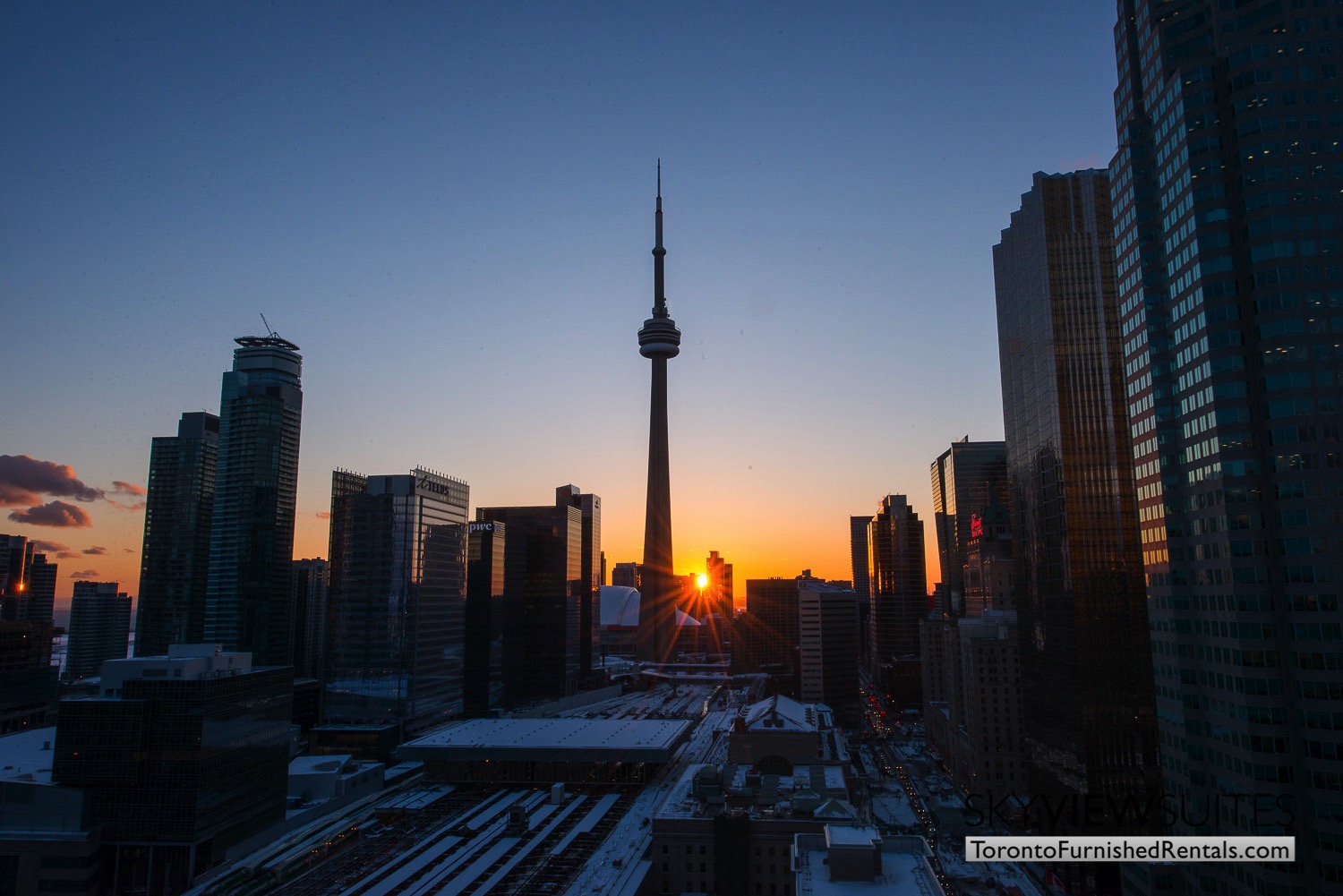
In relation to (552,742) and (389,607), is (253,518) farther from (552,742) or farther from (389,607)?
(552,742)

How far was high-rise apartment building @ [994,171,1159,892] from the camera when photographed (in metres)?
83.7

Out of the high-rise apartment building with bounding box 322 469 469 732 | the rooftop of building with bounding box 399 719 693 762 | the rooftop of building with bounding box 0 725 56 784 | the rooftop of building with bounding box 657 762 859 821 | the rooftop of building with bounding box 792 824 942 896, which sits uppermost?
the high-rise apartment building with bounding box 322 469 469 732

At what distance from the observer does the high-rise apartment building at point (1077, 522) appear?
3295 inches

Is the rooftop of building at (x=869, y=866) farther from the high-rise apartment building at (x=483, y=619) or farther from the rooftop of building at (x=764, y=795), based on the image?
the high-rise apartment building at (x=483, y=619)

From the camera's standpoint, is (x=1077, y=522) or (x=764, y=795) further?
(x=1077, y=522)

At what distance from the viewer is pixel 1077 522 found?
91.0 metres

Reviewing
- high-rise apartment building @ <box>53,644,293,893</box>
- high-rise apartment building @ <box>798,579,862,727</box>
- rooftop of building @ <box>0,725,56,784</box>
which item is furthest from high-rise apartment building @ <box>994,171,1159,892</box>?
rooftop of building @ <box>0,725,56,784</box>

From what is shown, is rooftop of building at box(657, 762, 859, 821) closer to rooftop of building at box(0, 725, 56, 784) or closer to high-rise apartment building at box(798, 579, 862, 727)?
rooftop of building at box(0, 725, 56, 784)

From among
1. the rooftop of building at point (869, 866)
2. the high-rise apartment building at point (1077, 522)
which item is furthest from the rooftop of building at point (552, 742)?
the rooftop of building at point (869, 866)

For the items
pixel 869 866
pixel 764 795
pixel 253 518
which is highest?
pixel 253 518

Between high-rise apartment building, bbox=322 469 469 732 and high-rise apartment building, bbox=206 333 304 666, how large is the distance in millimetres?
60743

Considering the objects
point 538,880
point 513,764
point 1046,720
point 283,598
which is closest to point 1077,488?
point 1046,720

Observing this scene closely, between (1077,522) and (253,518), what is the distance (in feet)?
578

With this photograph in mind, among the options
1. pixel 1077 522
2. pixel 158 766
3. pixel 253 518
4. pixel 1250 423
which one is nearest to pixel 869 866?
pixel 1250 423
